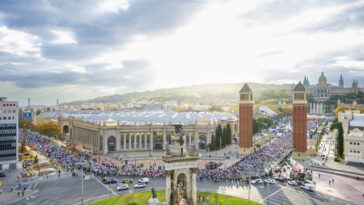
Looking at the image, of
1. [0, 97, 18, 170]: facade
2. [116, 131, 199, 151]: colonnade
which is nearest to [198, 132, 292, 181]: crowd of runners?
[116, 131, 199, 151]: colonnade

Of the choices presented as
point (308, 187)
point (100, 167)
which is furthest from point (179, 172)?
point (100, 167)

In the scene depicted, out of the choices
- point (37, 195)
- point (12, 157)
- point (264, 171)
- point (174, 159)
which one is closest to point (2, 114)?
point (12, 157)

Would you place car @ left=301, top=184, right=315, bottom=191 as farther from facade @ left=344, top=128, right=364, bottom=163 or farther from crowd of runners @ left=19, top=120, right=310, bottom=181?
facade @ left=344, top=128, right=364, bottom=163

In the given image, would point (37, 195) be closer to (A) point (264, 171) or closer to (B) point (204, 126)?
(A) point (264, 171)

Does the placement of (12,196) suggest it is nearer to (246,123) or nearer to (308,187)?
(308,187)

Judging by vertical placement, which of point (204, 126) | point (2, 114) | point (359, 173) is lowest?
point (359, 173)
